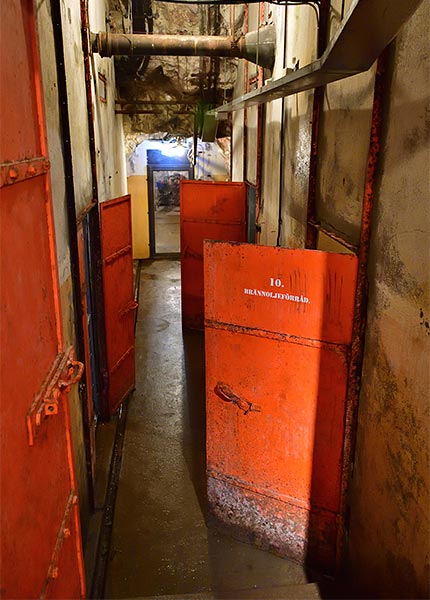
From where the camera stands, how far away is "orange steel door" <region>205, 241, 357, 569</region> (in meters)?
2.99

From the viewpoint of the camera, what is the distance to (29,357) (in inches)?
66.2

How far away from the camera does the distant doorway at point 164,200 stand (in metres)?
12.8

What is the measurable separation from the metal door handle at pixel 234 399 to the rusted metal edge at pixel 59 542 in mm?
1392

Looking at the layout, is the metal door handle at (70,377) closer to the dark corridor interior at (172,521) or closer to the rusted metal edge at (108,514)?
the dark corridor interior at (172,521)

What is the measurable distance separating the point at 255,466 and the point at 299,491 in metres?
0.35

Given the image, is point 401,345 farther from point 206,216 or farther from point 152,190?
point 152,190

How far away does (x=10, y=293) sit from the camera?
151cm

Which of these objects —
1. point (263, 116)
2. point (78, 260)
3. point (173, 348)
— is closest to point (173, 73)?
point (263, 116)

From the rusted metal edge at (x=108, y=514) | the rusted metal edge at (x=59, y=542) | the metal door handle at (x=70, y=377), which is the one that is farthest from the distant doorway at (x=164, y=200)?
the rusted metal edge at (x=59, y=542)

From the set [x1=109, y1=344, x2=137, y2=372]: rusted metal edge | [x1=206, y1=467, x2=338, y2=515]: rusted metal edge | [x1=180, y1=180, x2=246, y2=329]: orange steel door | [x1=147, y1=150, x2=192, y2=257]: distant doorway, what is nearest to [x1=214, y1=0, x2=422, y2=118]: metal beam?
[x1=206, y1=467, x2=338, y2=515]: rusted metal edge

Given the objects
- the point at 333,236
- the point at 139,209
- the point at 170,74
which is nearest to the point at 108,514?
the point at 333,236

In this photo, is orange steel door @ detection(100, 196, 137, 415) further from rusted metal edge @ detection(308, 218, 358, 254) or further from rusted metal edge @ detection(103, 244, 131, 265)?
rusted metal edge @ detection(308, 218, 358, 254)

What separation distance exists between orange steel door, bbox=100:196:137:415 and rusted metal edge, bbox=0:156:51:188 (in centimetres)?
285

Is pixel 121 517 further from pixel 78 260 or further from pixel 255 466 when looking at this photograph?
pixel 78 260
